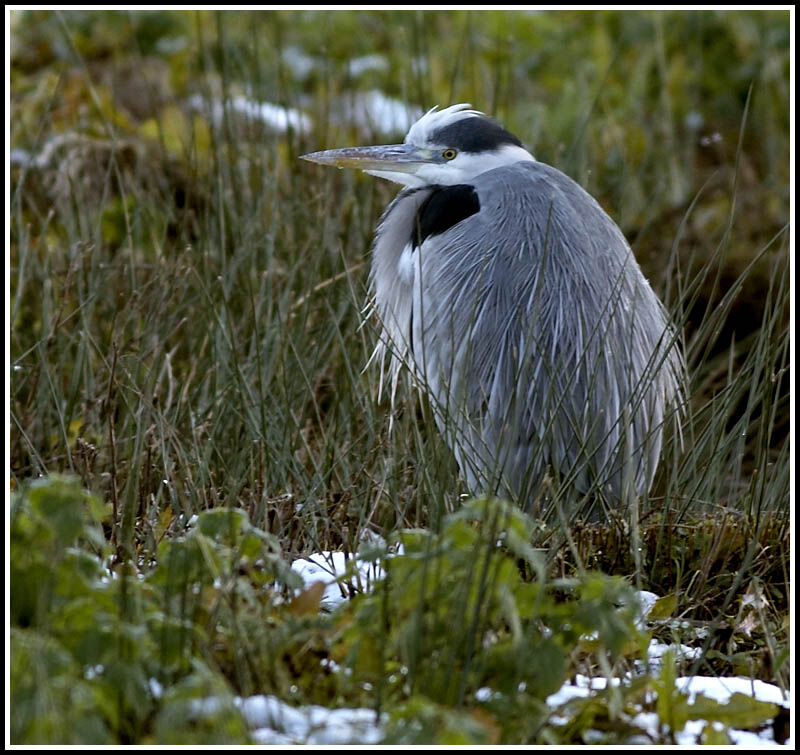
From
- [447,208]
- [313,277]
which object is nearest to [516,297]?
[447,208]

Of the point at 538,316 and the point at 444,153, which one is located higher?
the point at 444,153

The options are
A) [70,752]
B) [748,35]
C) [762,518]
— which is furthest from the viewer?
[748,35]

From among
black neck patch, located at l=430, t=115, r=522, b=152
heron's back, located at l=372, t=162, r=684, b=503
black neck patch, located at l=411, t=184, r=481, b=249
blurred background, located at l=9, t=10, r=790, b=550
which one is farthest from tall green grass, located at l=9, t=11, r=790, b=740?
black neck patch, located at l=430, t=115, r=522, b=152

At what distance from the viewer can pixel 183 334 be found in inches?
154

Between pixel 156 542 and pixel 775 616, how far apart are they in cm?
128

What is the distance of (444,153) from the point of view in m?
3.49

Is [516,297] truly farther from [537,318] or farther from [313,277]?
[313,277]

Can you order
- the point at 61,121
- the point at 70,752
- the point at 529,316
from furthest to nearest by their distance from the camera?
the point at 61,121 → the point at 529,316 → the point at 70,752

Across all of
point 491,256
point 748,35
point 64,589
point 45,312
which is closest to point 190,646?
point 64,589

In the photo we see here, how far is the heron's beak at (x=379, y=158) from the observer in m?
A: 3.47

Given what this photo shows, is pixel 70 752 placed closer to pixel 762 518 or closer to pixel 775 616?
pixel 775 616

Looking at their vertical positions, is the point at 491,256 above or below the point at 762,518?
above

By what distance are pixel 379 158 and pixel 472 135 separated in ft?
0.93

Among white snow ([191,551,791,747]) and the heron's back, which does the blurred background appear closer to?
the heron's back
